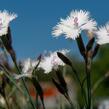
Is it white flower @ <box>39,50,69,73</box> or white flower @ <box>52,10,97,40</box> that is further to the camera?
white flower @ <box>39,50,69,73</box>

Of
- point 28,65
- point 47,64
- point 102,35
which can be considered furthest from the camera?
point 28,65

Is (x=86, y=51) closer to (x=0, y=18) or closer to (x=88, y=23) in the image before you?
(x=88, y=23)

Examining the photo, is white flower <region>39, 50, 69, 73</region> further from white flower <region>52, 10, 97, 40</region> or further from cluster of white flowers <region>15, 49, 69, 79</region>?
white flower <region>52, 10, 97, 40</region>

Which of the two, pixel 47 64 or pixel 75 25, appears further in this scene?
pixel 47 64

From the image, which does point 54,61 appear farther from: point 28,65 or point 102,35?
point 102,35

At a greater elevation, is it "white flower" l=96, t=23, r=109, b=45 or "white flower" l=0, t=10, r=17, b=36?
"white flower" l=0, t=10, r=17, b=36

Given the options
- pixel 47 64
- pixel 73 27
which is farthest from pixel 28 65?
pixel 73 27

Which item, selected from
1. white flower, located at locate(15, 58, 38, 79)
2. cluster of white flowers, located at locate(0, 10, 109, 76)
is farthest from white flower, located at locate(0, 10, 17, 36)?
white flower, located at locate(15, 58, 38, 79)
